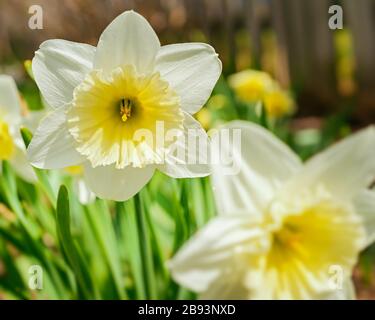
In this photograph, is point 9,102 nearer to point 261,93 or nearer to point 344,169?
point 344,169

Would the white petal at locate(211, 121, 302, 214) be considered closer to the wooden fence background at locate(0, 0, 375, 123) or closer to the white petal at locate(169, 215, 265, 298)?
the white petal at locate(169, 215, 265, 298)

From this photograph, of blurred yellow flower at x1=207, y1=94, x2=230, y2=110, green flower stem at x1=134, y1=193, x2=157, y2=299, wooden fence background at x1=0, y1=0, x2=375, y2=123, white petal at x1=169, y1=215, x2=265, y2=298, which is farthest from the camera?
wooden fence background at x1=0, y1=0, x2=375, y2=123

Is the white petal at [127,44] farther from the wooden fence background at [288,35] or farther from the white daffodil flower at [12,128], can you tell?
the wooden fence background at [288,35]

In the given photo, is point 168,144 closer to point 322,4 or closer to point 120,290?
point 120,290

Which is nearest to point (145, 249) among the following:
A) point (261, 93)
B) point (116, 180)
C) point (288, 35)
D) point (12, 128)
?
point (116, 180)

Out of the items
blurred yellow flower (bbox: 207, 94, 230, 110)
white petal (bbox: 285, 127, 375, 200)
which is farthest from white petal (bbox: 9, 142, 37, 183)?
blurred yellow flower (bbox: 207, 94, 230, 110)

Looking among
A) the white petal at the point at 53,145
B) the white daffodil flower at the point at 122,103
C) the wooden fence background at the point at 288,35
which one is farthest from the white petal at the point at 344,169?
the wooden fence background at the point at 288,35
